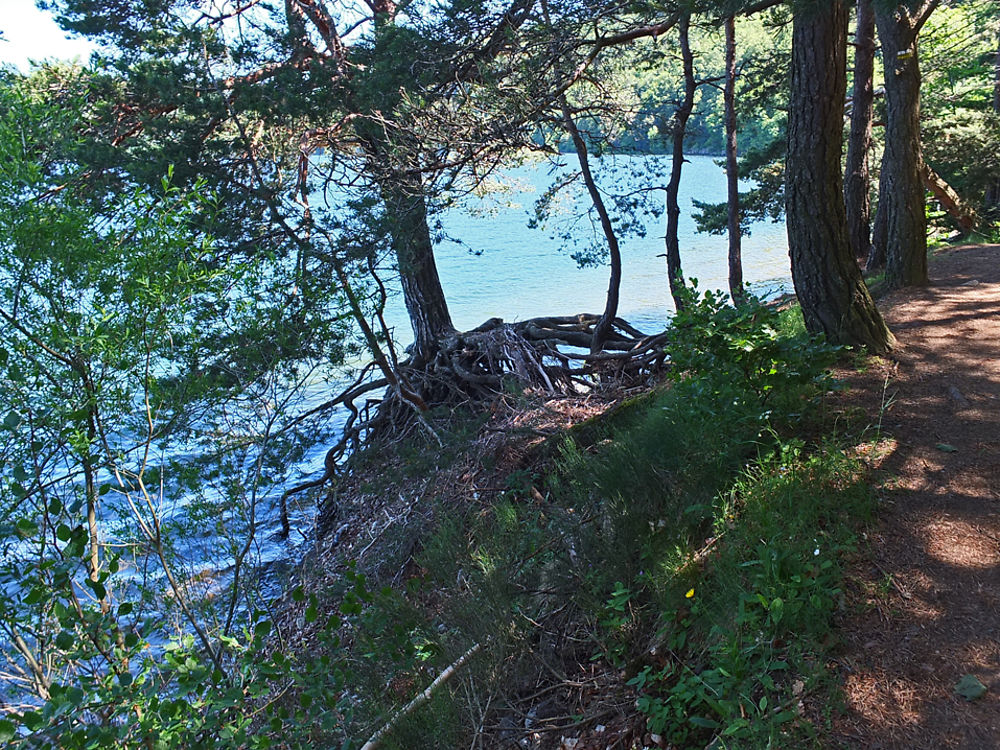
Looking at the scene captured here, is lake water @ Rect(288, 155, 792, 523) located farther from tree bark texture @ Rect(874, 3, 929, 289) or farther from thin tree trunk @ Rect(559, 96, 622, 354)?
tree bark texture @ Rect(874, 3, 929, 289)

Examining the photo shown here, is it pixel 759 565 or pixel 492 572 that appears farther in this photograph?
pixel 492 572

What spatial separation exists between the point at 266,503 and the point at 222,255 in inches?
149

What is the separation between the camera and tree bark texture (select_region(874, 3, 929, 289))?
795 cm

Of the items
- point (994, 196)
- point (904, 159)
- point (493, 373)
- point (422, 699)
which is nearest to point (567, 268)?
point (994, 196)

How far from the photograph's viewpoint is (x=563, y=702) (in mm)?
4023

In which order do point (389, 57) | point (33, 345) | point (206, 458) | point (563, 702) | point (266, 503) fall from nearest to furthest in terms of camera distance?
point (33, 345) → point (563, 702) → point (206, 458) → point (389, 57) → point (266, 503)

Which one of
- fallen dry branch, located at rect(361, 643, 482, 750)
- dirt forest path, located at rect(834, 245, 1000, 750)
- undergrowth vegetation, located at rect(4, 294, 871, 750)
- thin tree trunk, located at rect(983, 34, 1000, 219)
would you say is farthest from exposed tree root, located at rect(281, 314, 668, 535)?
thin tree trunk, located at rect(983, 34, 1000, 219)

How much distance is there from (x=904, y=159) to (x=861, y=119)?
2.36 m

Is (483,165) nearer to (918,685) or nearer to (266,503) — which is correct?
(266,503)

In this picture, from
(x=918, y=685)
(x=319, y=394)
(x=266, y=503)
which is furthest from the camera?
(x=319, y=394)

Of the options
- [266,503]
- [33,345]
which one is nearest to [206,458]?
[33,345]

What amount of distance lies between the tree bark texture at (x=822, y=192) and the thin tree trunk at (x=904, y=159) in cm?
292

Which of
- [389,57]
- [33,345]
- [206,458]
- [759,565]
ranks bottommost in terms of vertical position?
[759,565]

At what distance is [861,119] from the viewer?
32.9ft
